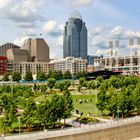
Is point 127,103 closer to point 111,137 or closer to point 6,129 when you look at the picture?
point 111,137

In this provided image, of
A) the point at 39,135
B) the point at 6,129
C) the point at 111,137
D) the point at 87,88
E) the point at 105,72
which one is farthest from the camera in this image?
the point at 105,72

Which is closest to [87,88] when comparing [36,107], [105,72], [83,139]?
[105,72]

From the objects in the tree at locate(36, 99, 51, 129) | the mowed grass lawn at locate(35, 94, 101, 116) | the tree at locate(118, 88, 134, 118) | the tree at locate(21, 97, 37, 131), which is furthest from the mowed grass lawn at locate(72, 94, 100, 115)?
the tree at locate(21, 97, 37, 131)

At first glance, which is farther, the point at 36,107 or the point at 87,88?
the point at 87,88

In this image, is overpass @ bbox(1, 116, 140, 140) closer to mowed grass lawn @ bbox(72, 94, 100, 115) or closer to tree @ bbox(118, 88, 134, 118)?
tree @ bbox(118, 88, 134, 118)

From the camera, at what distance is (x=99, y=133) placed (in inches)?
1812

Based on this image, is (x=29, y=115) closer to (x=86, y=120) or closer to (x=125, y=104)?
(x=86, y=120)

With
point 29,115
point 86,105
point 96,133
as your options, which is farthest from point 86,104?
point 96,133

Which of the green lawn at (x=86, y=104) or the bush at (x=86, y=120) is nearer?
the bush at (x=86, y=120)

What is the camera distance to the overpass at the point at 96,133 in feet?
135

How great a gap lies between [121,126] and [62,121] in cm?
1352

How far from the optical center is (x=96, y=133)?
45625mm

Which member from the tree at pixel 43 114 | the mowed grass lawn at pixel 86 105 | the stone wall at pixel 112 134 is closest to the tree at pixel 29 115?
the tree at pixel 43 114

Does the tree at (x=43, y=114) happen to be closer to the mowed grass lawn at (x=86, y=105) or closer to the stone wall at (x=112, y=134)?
the stone wall at (x=112, y=134)
